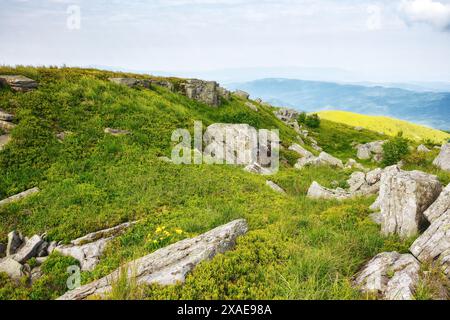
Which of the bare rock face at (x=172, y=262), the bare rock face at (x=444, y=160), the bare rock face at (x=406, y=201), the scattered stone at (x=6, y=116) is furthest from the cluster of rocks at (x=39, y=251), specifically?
the bare rock face at (x=444, y=160)

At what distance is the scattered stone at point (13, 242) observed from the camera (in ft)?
39.7

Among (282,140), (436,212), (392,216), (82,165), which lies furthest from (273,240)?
(282,140)

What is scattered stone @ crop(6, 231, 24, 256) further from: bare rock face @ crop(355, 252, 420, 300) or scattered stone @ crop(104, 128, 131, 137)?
bare rock face @ crop(355, 252, 420, 300)

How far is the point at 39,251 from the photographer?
472 inches

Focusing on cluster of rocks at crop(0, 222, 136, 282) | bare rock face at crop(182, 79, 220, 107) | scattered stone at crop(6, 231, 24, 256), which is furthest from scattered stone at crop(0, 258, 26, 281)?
bare rock face at crop(182, 79, 220, 107)

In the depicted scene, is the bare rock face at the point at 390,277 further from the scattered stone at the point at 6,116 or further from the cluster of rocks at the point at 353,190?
the scattered stone at the point at 6,116

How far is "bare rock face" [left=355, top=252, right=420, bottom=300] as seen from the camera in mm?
7293

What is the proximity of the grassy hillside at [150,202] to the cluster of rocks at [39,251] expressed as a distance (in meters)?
0.43

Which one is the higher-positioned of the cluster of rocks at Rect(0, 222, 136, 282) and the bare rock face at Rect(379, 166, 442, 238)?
the bare rock face at Rect(379, 166, 442, 238)

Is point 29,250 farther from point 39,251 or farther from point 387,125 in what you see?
point 387,125

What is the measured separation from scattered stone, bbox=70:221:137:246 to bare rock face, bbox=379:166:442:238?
10704 mm

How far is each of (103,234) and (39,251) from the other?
2.40 m

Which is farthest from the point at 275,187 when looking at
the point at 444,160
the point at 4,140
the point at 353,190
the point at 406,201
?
the point at 4,140
